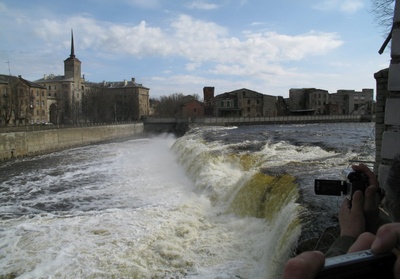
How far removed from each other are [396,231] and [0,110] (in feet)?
207

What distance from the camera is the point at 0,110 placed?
55031mm

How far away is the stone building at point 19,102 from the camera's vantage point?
171 ft

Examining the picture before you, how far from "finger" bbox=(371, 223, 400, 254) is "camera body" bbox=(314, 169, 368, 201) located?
1088 millimetres

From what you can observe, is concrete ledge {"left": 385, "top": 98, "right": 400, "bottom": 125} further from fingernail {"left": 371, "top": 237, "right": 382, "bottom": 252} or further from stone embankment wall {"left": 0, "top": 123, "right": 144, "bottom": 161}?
stone embankment wall {"left": 0, "top": 123, "right": 144, "bottom": 161}

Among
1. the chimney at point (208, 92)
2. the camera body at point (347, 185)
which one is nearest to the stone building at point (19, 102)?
the chimney at point (208, 92)

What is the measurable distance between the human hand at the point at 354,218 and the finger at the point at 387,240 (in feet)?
2.70

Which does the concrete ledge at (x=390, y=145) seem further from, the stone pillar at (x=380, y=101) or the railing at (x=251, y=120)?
the railing at (x=251, y=120)

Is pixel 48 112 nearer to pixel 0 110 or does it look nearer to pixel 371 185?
pixel 0 110

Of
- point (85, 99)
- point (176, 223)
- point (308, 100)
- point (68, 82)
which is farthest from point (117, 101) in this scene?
point (176, 223)

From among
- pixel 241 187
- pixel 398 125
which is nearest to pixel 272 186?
pixel 241 187

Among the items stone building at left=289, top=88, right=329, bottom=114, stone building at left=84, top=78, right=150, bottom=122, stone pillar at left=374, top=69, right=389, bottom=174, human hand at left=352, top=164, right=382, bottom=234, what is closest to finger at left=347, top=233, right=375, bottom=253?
human hand at left=352, top=164, right=382, bottom=234

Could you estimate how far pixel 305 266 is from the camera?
4.34 ft

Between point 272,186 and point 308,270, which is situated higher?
point 308,270

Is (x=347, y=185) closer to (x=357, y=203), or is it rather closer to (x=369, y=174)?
(x=369, y=174)
